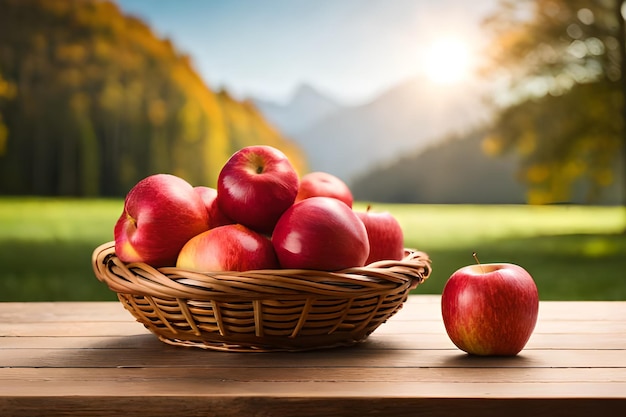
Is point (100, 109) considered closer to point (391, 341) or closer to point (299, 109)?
point (299, 109)

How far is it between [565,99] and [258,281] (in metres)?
6.82

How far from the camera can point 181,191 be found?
44.1 inches

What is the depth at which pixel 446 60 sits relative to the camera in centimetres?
834

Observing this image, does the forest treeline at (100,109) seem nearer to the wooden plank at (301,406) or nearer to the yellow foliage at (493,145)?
the yellow foliage at (493,145)

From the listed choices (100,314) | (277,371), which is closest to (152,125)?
(100,314)

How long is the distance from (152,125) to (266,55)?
4.61 ft

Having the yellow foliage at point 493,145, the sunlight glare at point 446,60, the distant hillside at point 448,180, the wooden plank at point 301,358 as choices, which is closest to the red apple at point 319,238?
the wooden plank at point 301,358

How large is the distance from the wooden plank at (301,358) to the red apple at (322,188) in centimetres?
26

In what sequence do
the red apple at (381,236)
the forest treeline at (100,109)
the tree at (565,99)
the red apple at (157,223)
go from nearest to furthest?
the red apple at (157,223) → the red apple at (381,236) → the tree at (565,99) → the forest treeline at (100,109)

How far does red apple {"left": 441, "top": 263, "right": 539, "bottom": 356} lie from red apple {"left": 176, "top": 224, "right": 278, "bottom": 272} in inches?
10.5

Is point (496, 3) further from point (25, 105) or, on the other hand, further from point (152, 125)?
point (25, 105)

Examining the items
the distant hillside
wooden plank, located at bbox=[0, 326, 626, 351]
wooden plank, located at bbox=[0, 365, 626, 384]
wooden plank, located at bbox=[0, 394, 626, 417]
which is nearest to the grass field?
the distant hillside

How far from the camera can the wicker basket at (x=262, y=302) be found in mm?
980

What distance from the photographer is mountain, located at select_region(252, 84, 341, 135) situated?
316 inches
